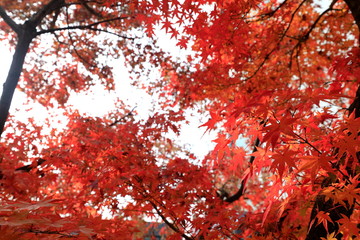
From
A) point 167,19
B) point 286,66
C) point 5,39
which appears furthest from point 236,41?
point 5,39

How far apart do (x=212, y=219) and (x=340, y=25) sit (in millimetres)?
7772

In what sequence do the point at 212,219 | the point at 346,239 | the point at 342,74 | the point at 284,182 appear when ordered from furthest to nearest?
1. the point at 342,74
2. the point at 212,219
3. the point at 284,182
4. the point at 346,239

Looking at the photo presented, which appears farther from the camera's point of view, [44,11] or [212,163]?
[44,11]

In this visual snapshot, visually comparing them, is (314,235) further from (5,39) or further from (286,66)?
(5,39)

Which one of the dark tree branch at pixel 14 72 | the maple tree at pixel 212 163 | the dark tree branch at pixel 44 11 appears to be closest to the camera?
the maple tree at pixel 212 163

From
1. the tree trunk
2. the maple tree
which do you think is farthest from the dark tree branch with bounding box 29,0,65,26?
the tree trunk

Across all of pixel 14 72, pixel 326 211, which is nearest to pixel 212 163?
pixel 326 211

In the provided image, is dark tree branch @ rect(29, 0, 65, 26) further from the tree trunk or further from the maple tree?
the tree trunk

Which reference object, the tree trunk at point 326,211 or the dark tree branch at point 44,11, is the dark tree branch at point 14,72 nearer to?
the dark tree branch at point 44,11

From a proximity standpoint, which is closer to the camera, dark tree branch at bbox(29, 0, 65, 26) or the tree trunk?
the tree trunk

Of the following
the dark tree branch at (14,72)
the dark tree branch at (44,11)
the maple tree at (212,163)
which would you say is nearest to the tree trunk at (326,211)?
the maple tree at (212,163)

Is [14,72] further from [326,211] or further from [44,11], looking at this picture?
[326,211]

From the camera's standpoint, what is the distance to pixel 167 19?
3.49 metres

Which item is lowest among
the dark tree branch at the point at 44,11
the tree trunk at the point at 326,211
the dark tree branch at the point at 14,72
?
the tree trunk at the point at 326,211
